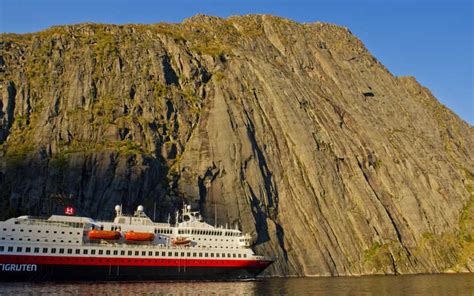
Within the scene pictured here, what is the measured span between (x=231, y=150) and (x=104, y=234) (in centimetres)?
4105

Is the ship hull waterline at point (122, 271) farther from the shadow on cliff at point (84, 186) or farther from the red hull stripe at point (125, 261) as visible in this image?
the shadow on cliff at point (84, 186)

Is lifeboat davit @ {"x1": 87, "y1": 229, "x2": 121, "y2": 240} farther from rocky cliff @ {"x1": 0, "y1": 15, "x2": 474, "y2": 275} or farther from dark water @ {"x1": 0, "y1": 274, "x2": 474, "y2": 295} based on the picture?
rocky cliff @ {"x1": 0, "y1": 15, "x2": 474, "y2": 275}

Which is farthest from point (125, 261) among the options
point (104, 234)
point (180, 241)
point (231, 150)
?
point (231, 150)

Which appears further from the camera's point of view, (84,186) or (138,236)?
(84,186)

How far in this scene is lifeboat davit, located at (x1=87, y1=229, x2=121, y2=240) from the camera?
2847 inches

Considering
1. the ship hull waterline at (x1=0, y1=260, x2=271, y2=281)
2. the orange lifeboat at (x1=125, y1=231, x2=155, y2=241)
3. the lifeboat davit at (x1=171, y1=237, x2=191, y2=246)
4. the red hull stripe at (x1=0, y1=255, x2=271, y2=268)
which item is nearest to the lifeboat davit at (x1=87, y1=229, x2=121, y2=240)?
the orange lifeboat at (x1=125, y1=231, x2=155, y2=241)

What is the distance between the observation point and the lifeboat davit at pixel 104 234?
2847 inches

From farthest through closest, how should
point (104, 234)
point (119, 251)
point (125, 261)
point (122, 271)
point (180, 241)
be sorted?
point (180, 241)
point (104, 234)
point (119, 251)
point (125, 261)
point (122, 271)

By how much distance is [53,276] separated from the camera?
68312mm

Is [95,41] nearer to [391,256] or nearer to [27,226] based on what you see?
[27,226]

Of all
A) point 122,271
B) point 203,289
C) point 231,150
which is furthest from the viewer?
point 231,150

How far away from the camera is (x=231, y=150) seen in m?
108

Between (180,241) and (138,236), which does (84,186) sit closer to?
(138,236)

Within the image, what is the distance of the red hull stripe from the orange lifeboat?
3.12 metres
